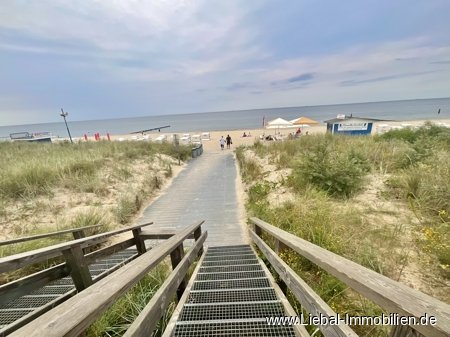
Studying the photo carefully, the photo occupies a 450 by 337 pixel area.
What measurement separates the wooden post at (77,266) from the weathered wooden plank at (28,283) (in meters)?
0.13

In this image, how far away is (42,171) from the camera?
6.91 metres

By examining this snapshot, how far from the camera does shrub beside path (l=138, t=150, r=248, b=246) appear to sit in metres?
5.45

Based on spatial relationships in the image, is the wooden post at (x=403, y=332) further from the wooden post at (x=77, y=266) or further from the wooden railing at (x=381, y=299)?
the wooden post at (x=77, y=266)

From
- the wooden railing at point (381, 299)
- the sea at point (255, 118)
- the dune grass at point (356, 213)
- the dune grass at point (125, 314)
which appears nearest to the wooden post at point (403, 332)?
the wooden railing at point (381, 299)

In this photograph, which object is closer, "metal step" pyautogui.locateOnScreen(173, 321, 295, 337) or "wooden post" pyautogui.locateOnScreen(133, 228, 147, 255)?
"metal step" pyautogui.locateOnScreen(173, 321, 295, 337)

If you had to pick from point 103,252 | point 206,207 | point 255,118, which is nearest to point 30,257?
point 103,252

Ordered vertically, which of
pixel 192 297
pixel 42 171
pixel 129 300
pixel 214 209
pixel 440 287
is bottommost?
pixel 214 209

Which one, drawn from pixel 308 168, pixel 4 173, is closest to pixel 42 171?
pixel 4 173

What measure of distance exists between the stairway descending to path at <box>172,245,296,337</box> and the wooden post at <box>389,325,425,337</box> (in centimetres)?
92

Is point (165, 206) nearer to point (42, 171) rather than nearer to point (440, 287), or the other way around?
point (42, 171)

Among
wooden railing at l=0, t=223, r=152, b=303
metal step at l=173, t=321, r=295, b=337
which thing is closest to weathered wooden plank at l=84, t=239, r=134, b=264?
wooden railing at l=0, t=223, r=152, b=303

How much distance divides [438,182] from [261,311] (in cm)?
493

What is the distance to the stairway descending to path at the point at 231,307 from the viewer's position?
1.64 metres

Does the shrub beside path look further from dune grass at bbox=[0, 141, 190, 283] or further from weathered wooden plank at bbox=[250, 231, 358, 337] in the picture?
weathered wooden plank at bbox=[250, 231, 358, 337]
